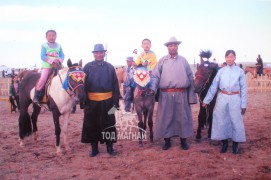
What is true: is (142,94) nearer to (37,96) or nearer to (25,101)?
(37,96)

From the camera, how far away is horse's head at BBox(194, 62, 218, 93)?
20.5 ft

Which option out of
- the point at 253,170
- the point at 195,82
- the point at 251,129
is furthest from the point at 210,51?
the point at 253,170

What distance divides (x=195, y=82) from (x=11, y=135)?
5998 mm

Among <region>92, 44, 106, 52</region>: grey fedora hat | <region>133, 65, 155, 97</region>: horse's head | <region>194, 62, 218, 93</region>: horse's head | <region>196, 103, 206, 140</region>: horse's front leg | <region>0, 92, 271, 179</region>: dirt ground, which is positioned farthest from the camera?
<region>196, 103, 206, 140</region>: horse's front leg

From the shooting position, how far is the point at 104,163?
218 inches

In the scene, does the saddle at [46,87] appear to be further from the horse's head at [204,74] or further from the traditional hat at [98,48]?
the horse's head at [204,74]

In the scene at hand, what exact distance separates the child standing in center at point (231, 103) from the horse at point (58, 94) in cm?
303

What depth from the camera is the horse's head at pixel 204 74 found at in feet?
20.5

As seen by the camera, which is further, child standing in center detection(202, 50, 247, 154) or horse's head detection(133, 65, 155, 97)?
horse's head detection(133, 65, 155, 97)

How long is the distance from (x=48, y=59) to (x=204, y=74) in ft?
13.2

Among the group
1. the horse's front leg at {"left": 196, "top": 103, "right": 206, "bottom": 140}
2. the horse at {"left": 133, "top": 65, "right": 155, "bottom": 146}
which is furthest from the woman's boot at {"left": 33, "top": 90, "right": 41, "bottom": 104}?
the horse's front leg at {"left": 196, "top": 103, "right": 206, "bottom": 140}

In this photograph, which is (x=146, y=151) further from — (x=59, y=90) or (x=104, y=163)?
(x=59, y=90)

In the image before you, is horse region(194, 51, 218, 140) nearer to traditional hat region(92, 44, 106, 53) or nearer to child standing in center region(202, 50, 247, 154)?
child standing in center region(202, 50, 247, 154)

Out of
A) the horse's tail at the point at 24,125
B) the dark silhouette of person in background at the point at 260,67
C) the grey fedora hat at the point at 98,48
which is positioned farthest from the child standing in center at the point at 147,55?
the dark silhouette of person in background at the point at 260,67
